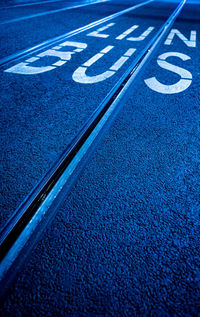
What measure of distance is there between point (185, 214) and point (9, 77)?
276 cm

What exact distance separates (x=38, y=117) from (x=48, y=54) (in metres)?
2.02

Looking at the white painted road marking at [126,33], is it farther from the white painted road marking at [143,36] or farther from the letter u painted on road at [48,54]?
the letter u painted on road at [48,54]

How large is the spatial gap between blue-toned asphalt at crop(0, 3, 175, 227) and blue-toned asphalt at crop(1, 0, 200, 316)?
0.61ft

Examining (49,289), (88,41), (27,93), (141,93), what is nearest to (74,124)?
(27,93)

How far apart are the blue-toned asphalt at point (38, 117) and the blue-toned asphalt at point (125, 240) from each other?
185 millimetres

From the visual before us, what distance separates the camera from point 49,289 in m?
0.97

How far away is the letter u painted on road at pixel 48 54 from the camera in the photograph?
2.99 m

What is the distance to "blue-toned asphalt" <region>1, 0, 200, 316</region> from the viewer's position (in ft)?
3.12

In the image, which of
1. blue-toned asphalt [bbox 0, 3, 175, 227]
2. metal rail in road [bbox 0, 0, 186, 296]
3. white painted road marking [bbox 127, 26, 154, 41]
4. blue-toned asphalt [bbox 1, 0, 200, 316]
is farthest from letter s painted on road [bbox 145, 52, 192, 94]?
white painted road marking [bbox 127, 26, 154, 41]

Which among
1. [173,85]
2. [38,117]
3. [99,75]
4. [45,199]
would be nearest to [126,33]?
[99,75]

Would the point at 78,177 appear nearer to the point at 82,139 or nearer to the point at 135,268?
the point at 82,139

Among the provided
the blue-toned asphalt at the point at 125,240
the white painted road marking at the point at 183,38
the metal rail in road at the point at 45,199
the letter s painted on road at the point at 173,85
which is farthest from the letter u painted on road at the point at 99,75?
the white painted road marking at the point at 183,38

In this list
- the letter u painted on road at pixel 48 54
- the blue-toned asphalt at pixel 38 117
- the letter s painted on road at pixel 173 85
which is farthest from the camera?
the letter u painted on road at pixel 48 54

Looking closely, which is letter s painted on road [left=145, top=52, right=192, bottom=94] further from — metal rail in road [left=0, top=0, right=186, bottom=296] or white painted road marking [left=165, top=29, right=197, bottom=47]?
white painted road marking [left=165, top=29, right=197, bottom=47]
